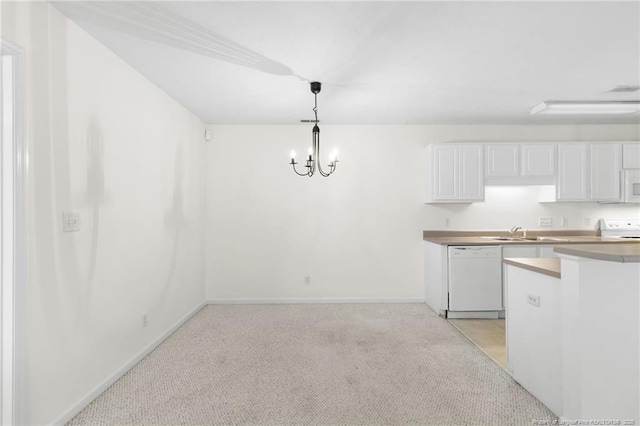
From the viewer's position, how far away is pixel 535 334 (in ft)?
7.70

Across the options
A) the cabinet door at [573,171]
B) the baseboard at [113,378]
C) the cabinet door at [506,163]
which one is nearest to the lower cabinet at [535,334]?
the cabinet door at [506,163]

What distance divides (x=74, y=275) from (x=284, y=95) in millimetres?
2506

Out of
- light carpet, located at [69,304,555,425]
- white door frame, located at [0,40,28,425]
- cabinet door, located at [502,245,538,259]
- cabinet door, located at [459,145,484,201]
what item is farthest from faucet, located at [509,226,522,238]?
white door frame, located at [0,40,28,425]

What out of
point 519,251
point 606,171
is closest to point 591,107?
point 606,171

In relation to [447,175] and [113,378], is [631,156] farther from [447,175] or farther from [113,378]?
[113,378]

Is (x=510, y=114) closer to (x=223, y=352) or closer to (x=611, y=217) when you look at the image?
(x=611, y=217)

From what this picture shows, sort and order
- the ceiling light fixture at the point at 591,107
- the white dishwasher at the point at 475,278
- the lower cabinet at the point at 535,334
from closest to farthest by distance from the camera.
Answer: the lower cabinet at the point at 535,334, the ceiling light fixture at the point at 591,107, the white dishwasher at the point at 475,278

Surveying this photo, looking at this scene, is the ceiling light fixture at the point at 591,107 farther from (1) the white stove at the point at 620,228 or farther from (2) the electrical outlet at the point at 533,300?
(2) the electrical outlet at the point at 533,300

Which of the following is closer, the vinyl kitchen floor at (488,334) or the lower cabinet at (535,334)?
the lower cabinet at (535,334)

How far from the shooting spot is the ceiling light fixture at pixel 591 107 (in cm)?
393

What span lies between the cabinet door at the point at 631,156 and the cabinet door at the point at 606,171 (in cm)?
5

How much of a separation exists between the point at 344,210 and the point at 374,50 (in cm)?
262

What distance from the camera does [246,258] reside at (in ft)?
16.4

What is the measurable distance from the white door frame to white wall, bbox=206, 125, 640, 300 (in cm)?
315
